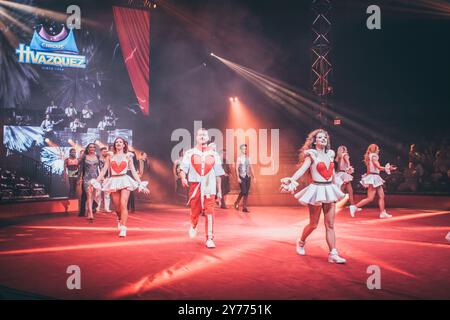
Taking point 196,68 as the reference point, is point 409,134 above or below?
below

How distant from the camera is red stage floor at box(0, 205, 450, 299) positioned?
4.18 m

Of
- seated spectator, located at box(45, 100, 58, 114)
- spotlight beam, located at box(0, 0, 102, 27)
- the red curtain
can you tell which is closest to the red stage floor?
seated spectator, located at box(45, 100, 58, 114)

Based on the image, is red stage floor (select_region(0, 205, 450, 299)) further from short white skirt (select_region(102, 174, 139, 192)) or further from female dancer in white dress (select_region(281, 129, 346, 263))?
short white skirt (select_region(102, 174, 139, 192))

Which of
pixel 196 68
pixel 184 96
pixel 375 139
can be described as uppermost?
pixel 196 68

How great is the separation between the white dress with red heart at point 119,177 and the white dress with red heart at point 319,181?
3756 millimetres

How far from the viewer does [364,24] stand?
19.2 m

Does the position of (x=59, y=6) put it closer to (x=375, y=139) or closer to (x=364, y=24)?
(x=364, y=24)

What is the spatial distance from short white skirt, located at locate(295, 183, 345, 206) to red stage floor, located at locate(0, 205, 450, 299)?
3.12 feet

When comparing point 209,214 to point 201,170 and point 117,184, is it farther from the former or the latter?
point 117,184

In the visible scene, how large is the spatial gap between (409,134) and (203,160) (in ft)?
49.9

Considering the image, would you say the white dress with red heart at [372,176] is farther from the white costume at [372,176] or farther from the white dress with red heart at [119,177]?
the white dress with red heart at [119,177]

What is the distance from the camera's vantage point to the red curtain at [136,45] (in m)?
19.4

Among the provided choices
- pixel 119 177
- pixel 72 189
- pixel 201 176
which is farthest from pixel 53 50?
pixel 201 176
